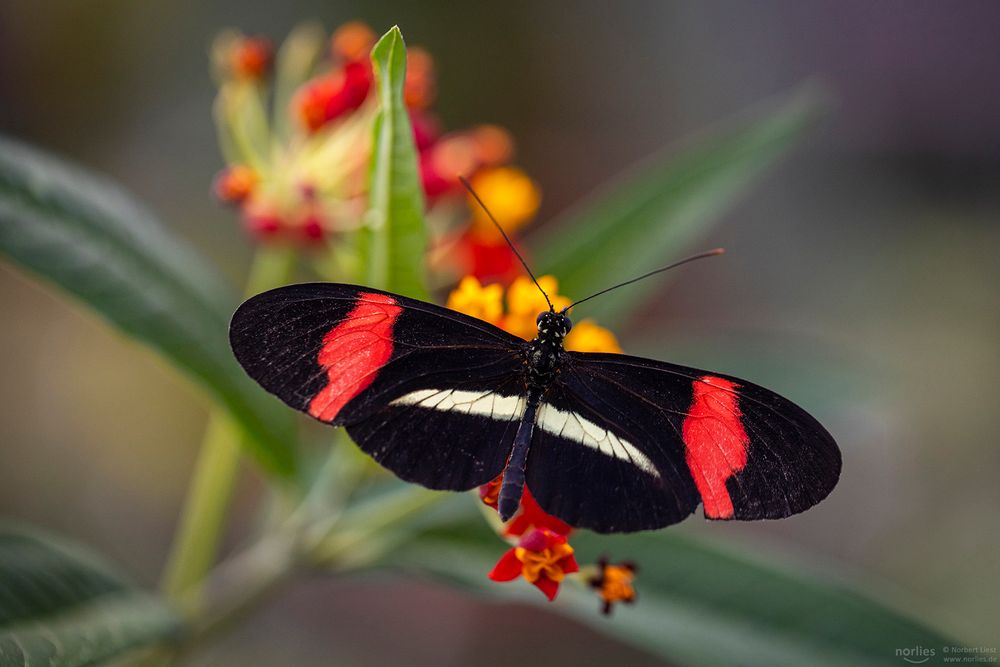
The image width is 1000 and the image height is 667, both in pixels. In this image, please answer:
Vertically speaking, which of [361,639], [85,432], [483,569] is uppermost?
[85,432]

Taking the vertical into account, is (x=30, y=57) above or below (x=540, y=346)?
above

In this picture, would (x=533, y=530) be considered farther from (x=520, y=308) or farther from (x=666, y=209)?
(x=666, y=209)

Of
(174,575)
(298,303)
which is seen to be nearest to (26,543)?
(174,575)

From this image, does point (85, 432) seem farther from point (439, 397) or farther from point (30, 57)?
point (439, 397)

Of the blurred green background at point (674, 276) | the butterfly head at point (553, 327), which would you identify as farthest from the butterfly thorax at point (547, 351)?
the blurred green background at point (674, 276)

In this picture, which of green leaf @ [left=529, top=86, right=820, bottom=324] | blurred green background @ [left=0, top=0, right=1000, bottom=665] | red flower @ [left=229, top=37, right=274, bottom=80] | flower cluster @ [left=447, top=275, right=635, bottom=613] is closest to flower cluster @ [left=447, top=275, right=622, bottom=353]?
flower cluster @ [left=447, top=275, right=635, bottom=613]

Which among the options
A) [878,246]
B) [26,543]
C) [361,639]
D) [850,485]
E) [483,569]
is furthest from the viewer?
[878,246]

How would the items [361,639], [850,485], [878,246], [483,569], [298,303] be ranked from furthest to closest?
1. [878,246]
2. [850,485]
3. [361,639]
4. [483,569]
5. [298,303]
